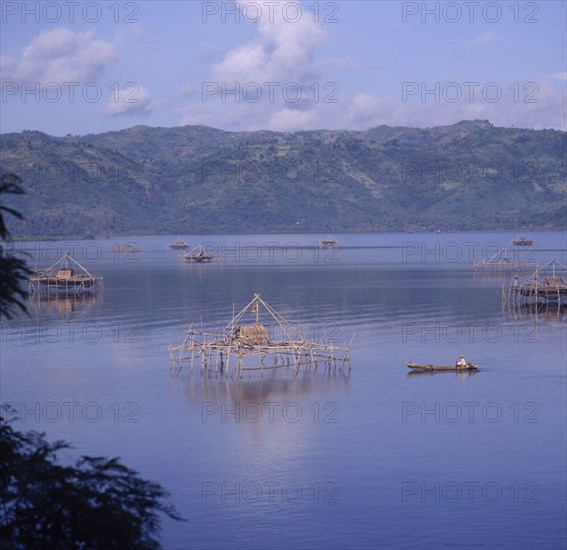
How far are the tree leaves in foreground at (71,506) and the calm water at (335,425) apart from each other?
1399 cm

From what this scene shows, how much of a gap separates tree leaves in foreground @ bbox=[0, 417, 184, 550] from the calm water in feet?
45.9

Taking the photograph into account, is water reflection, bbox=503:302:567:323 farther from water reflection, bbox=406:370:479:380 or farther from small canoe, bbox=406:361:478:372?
water reflection, bbox=406:370:479:380

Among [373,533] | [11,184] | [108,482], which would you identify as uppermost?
[11,184]

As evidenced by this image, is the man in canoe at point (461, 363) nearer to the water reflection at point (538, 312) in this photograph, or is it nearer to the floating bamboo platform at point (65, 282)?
the water reflection at point (538, 312)

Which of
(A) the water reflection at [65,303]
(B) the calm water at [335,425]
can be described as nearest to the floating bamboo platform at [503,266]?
(B) the calm water at [335,425]

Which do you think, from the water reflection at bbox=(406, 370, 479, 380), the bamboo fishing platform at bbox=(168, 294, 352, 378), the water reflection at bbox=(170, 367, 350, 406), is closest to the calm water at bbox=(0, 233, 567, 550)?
the water reflection at bbox=(170, 367, 350, 406)

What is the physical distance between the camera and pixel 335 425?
42500mm

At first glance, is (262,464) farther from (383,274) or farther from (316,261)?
(316,261)

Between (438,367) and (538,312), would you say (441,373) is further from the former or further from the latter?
(538,312)

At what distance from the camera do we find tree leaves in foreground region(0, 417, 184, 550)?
1444cm

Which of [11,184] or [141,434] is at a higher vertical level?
[11,184]

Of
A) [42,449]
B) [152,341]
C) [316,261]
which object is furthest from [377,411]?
[316,261]

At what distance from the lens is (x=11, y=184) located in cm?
1612

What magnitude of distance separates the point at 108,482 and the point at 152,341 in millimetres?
52588
